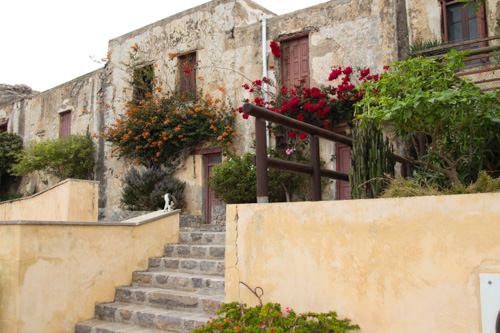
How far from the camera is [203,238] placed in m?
6.73

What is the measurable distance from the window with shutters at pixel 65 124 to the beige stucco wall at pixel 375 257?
12978 mm

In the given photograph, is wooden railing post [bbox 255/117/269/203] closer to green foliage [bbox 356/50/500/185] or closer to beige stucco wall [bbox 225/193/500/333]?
beige stucco wall [bbox 225/193/500/333]

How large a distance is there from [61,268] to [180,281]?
4.41 ft

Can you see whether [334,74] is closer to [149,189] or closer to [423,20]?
[423,20]

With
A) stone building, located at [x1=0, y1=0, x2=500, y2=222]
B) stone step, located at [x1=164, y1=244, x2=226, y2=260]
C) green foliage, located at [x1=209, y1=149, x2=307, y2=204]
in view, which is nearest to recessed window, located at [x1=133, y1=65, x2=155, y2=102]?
stone building, located at [x1=0, y1=0, x2=500, y2=222]

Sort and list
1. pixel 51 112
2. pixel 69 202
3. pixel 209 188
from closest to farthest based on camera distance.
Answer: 1. pixel 69 202
2. pixel 209 188
3. pixel 51 112

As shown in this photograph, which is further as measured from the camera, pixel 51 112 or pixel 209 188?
pixel 51 112

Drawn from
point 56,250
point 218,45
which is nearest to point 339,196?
point 218,45

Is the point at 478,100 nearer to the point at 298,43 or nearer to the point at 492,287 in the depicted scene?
the point at 492,287

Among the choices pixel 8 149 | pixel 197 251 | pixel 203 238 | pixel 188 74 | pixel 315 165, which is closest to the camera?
pixel 315 165

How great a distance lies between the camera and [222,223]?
29.7 ft

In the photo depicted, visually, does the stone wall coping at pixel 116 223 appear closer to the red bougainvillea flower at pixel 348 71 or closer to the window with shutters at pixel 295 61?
the red bougainvillea flower at pixel 348 71

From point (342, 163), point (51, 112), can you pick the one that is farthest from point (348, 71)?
point (51, 112)

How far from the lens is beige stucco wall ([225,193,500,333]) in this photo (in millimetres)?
2805
